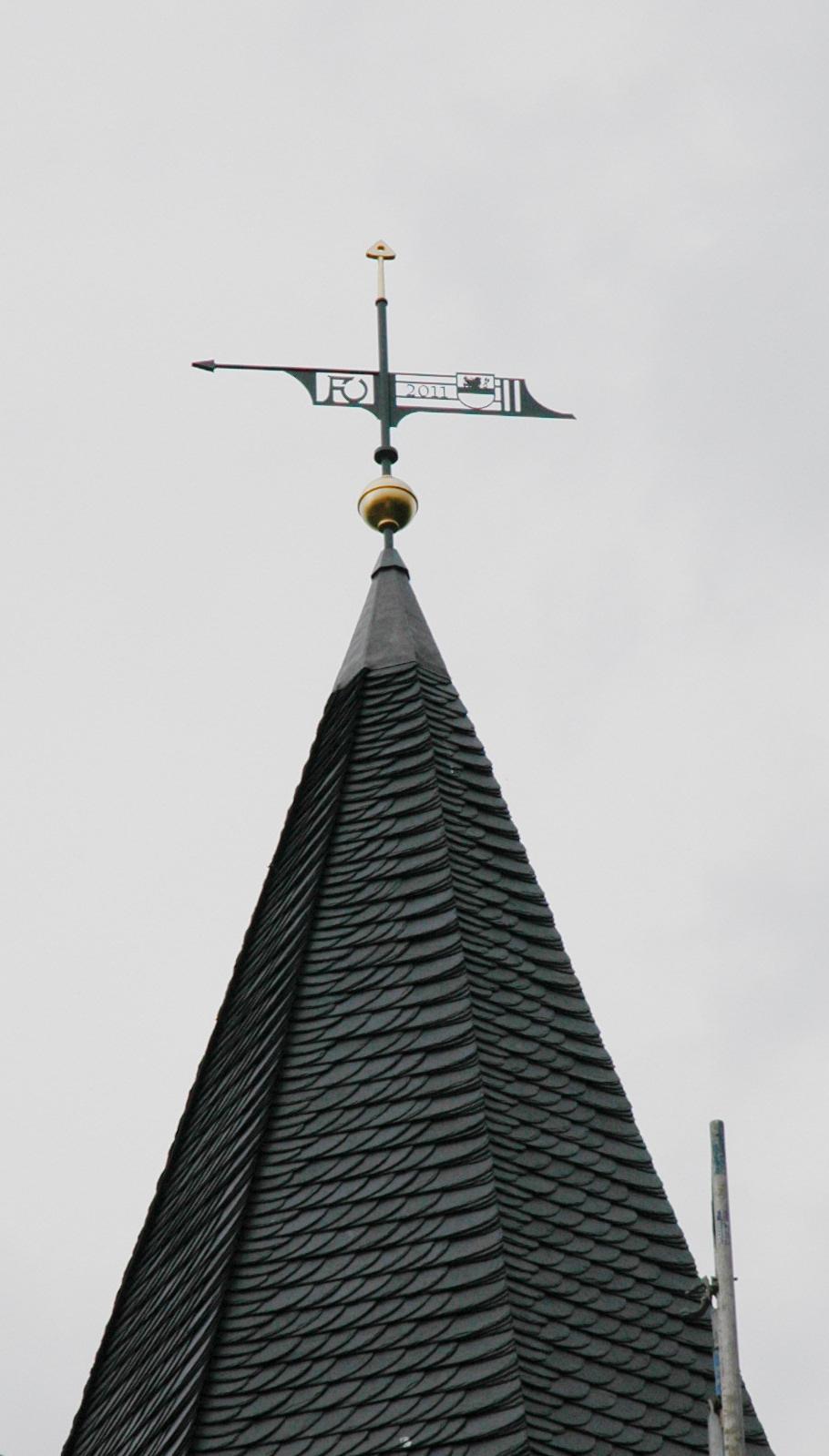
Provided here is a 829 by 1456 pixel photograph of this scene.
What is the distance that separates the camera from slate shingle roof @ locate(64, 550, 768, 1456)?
1644 centimetres

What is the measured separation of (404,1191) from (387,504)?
636cm

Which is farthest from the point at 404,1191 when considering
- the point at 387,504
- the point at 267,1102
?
the point at 387,504

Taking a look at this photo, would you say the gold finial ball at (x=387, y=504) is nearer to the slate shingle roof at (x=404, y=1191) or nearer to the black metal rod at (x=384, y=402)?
the black metal rod at (x=384, y=402)

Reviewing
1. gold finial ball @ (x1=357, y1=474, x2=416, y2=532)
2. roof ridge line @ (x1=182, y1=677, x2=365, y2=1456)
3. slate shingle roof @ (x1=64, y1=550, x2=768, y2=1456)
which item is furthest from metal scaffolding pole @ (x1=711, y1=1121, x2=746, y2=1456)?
gold finial ball @ (x1=357, y1=474, x2=416, y2=532)

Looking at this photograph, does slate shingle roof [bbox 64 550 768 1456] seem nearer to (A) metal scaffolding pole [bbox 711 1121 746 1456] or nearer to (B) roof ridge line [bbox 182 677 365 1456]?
(B) roof ridge line [bbox 182 677 365 1456]

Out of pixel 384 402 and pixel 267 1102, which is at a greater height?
pixel 384 402

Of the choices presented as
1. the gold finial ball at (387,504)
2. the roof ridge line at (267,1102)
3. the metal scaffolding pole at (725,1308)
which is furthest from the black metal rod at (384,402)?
the metal scaffolding pole at (725,1308)

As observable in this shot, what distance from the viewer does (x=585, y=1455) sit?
52.5ft

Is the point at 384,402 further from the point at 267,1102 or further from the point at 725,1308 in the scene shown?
the point at 725,1308

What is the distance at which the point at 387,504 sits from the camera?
2269 cm

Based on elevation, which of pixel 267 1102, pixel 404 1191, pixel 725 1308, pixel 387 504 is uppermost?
pixel 387 504

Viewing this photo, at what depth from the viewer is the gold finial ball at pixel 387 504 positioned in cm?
2269

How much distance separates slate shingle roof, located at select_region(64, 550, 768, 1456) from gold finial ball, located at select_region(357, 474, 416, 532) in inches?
72.5

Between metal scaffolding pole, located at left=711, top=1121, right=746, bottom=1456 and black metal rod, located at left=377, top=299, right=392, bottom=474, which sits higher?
black metal rod, located at left=377, top=299, right=392, bottom=474
